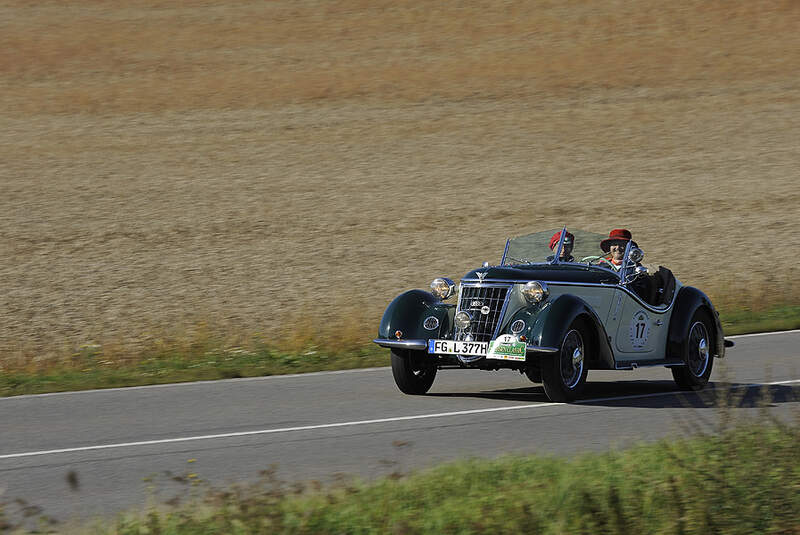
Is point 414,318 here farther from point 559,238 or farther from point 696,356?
point 696,356

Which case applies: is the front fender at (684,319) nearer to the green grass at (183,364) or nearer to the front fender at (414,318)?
the front fender at (414,318)

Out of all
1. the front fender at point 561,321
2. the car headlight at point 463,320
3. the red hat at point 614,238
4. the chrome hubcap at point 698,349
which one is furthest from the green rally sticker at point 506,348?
the chrome hubcap at point 698,349

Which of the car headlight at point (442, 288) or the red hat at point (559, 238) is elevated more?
the red hat at point (559, 238)

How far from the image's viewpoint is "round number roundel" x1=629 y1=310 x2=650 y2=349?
38.8 feet

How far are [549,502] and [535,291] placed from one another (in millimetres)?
4689

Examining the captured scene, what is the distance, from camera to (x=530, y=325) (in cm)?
Answer: 1066

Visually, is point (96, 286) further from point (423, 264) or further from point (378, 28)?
point (378, 28)

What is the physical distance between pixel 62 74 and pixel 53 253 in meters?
17.8

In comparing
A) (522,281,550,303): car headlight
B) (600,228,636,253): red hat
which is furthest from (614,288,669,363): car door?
(522,281,550,303): car headlight

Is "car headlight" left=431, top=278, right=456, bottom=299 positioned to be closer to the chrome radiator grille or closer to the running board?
the chrome radiator grille

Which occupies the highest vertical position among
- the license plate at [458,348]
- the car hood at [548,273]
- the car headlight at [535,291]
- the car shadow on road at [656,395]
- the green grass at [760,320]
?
the car hood at [548,273]

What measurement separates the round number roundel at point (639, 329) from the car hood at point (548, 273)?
44cm

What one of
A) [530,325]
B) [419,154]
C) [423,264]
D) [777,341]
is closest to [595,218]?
[423,264]

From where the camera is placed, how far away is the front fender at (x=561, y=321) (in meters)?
10.5
